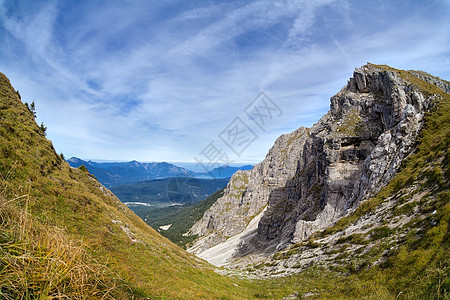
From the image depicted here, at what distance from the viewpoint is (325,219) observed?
208 feet

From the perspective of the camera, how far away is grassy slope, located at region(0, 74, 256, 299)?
14.7 ft

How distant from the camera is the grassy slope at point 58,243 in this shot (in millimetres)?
4473

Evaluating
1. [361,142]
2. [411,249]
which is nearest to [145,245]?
[411,249]

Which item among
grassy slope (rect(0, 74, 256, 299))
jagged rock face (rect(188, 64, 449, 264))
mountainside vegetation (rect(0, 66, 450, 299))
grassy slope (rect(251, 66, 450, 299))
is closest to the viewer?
grassy slope (rect(0, 74, 256, 299))

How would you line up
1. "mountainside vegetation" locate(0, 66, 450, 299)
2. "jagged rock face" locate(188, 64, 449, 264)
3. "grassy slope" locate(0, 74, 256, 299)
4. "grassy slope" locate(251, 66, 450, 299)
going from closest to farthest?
1. "grassy slope" locate(0, 74, 256, 299)
2. "mountainside vegetation" locate(0, 66, 450, 299)
3. "grassy slope" locate(251, 66, 450, 299)
4. "jagged rock face" locate(188, 64, 449, 264)

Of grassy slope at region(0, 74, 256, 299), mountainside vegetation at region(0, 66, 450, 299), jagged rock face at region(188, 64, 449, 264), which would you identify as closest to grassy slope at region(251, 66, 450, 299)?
mountainside vegetation at region(0, 66, 450, 299)

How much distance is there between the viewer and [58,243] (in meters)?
5.14

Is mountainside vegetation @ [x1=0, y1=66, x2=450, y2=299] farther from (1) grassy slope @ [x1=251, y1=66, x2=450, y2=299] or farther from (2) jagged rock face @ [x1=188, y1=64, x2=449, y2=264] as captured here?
(2) jagged rock face @ [x1=188, y1=64, x2=449, y2=264]

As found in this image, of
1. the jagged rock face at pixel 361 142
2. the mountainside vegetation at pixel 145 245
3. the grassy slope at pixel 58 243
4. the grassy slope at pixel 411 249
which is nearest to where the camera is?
the grassy slope at pixel 58 243

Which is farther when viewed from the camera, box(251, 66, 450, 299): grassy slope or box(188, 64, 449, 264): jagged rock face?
box(188, 64, 449, 264): jagged rock face

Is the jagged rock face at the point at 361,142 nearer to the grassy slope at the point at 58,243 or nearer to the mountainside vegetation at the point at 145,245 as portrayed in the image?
the mountainside vegetation at the point at 145,245

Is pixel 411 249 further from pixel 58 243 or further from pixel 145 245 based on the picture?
pixel 145 245

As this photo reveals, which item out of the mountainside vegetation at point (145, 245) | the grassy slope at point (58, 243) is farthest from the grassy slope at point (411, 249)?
the grassy slope at point (58, 243)

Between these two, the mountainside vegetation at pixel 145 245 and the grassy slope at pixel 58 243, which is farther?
the mountainside vegetation at pixel 145 245
